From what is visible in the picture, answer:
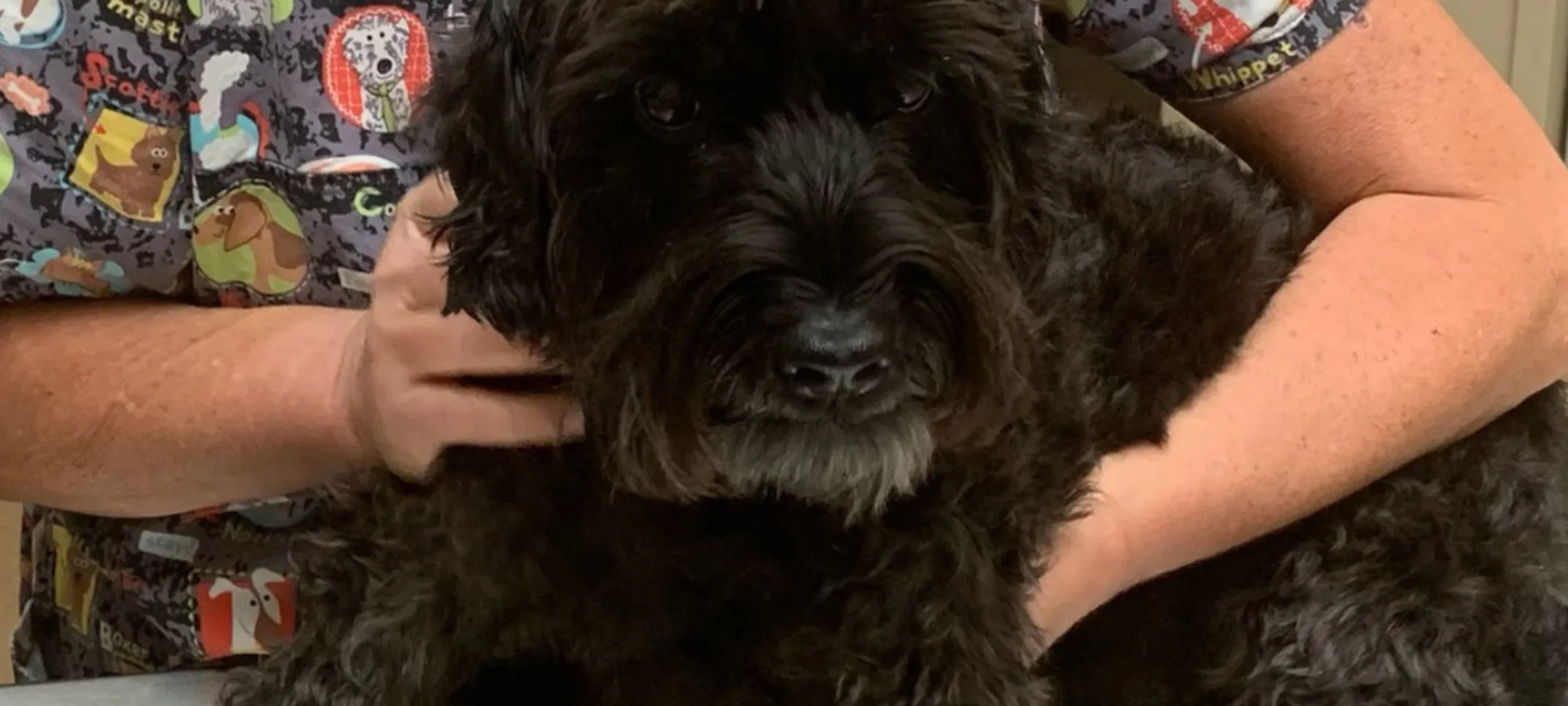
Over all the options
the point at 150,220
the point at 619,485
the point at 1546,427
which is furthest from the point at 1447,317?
the point at 150,220

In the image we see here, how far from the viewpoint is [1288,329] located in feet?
3.64

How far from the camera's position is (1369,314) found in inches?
43.7

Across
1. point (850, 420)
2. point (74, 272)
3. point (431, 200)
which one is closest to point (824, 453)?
point (850, 420)

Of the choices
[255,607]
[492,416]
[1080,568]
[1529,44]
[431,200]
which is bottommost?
[1529,44]

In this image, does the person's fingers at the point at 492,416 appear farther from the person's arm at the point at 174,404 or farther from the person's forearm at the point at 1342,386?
the person's forearm at the point at 1342,386

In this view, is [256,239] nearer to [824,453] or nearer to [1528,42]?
[824,453]

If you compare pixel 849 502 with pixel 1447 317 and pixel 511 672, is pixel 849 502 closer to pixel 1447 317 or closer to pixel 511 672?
pixel 511 672

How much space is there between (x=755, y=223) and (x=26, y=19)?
1.76 ft

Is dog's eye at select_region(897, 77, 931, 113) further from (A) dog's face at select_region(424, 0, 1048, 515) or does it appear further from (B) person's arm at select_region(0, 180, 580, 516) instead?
(B) person's arm at select_region(0, 180, 580, 516)

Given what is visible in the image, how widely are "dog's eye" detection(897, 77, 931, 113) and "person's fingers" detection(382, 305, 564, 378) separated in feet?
0.91

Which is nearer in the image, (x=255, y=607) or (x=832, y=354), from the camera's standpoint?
(x=832, y=354)

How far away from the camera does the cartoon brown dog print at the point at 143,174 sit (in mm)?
1034

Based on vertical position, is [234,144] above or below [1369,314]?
above

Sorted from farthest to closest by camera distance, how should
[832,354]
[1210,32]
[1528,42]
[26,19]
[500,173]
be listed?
[1528,42], [1210,32], [26,19], [500,173], [832,354]
